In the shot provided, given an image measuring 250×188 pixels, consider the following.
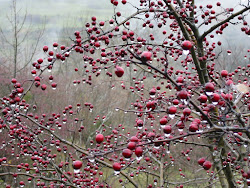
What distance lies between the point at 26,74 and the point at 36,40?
221 cm

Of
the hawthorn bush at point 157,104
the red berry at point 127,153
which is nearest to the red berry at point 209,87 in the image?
the hawthorn bush at point 157,104

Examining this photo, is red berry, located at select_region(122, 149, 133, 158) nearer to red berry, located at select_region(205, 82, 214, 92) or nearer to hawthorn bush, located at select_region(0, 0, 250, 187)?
hawthorn bush, located at select_region(0, 0, 250, 187)

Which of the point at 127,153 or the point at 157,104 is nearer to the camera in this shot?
the point at 127,153

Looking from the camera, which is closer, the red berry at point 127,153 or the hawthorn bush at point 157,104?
the red berry at point 127,153

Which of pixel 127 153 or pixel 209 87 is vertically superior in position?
pixel 209 87

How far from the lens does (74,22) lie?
51.9 ft

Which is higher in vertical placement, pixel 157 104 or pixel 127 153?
pixel 157 104

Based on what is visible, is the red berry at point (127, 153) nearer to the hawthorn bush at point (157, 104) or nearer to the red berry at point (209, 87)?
the hawthorn bush at point (157, 104)

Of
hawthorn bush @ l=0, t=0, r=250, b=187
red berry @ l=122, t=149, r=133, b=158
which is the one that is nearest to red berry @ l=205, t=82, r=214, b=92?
hawthorn bush @ l=0, t=0, r=250, b=187

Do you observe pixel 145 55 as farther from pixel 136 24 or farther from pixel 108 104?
pixel 136 24

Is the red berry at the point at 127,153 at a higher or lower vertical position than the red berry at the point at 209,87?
lower

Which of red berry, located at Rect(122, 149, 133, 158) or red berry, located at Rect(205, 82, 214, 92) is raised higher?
red berry, located at Rect(205, 82, 214, 92)

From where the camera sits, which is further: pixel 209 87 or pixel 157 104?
pixel 157 104

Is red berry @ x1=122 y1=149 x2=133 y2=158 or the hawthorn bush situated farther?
the hawthorn bush
